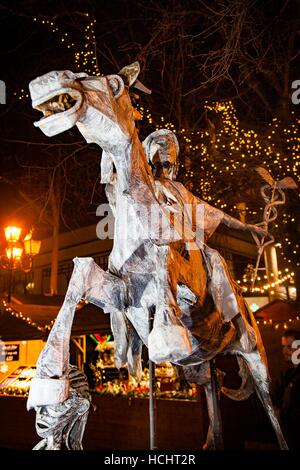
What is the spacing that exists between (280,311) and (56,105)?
9.22 meters

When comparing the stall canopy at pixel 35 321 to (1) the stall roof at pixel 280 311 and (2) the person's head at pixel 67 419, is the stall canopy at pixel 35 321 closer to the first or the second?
(1) the stall roof at pixel 280 311

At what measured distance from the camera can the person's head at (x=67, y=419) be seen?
7.79 feet

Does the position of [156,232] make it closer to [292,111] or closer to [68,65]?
[292,111]

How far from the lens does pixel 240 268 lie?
2053 cm

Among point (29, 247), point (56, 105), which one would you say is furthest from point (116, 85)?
point (29, 247)

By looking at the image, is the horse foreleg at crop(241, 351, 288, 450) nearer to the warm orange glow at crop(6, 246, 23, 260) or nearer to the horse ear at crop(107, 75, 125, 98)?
the horse ear at crop(107, 75, 125, 98)

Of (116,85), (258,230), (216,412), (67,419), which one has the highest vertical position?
(116,85)

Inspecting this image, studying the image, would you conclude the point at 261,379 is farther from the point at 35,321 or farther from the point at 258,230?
the point at 35,321

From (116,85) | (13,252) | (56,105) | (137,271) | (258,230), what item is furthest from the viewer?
(13,252)

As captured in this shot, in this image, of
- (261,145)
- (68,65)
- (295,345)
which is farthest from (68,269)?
(295,345)

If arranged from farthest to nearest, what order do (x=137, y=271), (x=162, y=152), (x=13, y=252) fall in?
(x=13, y=252) → (x=162, y=152) → (x=137, y=271)

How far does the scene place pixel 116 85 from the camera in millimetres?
2383
